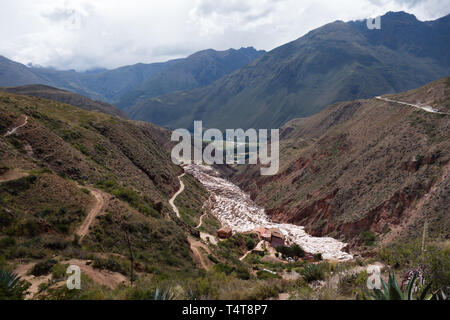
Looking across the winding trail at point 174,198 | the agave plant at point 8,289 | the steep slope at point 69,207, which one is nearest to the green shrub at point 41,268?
the steep slope at point 69,207

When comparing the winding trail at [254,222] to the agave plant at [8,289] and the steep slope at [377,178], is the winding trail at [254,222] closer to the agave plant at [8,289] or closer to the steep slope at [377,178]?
the steep slope at [377,178]

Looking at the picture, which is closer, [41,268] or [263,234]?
[41,268]

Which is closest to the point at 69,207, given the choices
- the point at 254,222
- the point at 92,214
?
the point at 92,214

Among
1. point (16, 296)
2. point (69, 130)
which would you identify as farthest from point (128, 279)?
point (69, 130)

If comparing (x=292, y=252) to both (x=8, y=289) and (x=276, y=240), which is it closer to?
(x=276, y=240)

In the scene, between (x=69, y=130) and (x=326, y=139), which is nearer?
(x=69, y=130)
